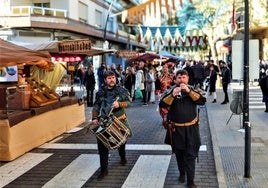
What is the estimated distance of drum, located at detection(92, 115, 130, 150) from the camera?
21.4 ft

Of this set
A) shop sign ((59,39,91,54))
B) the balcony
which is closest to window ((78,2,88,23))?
the balcony

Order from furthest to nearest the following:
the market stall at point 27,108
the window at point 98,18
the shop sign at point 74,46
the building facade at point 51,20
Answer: the window at point 98,18 → the building facade at point 51,20 → the shop sign at point 74,46 → the market stall at point 27,108

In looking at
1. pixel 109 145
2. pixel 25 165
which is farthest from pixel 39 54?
pixel 109 145

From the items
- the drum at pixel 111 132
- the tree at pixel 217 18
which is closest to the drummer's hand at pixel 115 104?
the drum at pixel 111 132

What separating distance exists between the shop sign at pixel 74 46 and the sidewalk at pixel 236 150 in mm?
3985

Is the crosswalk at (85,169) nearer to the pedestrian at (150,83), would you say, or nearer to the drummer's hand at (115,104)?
the drummer's hand at (115,104)

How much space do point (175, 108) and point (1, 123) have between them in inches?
143

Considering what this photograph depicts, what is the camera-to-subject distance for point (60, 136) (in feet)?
34.0

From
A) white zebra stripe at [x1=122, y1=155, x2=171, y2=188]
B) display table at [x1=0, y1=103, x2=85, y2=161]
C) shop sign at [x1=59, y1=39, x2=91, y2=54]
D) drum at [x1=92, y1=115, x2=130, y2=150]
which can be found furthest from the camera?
shop sign at [x1=59, y1=39, x2=91, y2=54]

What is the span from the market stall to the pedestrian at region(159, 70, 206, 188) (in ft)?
8.86

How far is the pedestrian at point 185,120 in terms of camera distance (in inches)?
231

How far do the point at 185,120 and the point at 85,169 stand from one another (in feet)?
7.16

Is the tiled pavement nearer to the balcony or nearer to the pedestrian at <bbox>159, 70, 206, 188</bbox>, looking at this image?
the pedestrian at <bbox>159, 70, 206, 188</bbox>

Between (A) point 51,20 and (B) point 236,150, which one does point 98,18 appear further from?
(B) point 236,150
